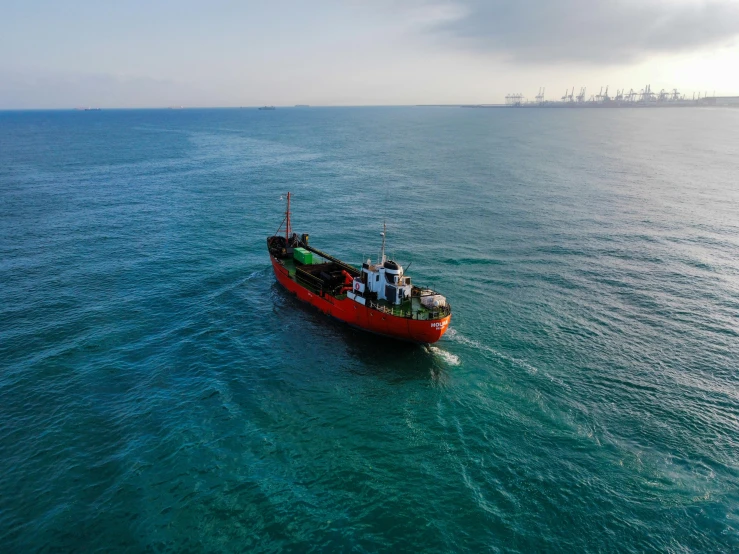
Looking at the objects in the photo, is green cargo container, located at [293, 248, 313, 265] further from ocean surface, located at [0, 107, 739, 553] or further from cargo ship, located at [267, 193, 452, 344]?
ocean surface, located at [0, 107, 739, 553]

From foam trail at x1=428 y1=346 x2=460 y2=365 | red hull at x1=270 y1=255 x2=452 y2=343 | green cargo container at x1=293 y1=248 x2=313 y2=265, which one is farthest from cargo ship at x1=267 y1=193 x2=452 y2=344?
green cargo container at x1=293 y1=248 x2=313 y2=265

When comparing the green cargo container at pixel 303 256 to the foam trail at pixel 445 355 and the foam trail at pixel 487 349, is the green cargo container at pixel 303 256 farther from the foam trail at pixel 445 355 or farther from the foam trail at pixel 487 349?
the foam trail at pixel 445 355

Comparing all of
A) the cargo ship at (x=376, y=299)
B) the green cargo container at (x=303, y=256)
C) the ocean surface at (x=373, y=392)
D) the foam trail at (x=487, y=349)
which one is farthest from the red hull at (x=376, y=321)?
the green cargo container at (x=303, y=256)

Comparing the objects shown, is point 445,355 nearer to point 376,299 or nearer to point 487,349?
point 487,349

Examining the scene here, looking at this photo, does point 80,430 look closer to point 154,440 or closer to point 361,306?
point 154,440

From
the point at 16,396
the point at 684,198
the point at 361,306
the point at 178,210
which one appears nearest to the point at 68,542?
Result: the point at 16,396

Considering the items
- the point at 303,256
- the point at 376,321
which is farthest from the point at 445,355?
the point at 303,256

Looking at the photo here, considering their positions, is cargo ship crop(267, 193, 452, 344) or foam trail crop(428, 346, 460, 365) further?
cargo ship crop(267, 193, 452, 344)
